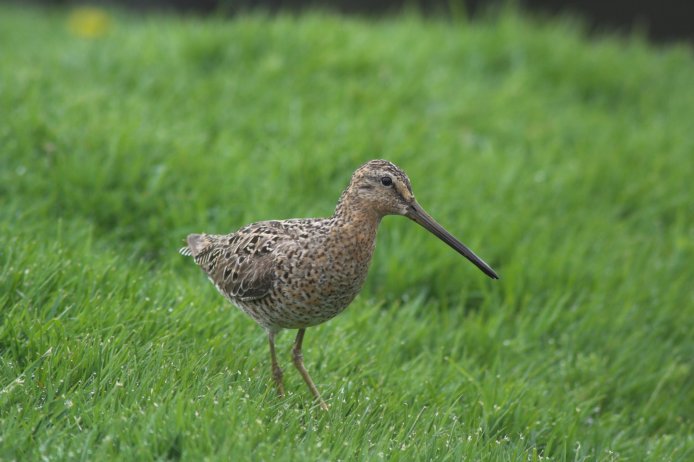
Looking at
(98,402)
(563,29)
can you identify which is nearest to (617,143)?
(563,29)

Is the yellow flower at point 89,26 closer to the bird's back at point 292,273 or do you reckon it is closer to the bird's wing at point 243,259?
the bird's wing at point 243,259

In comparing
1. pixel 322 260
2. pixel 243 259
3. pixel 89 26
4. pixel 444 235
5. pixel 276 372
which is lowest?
pixel 276 372

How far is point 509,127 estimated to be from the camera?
26.6 ft

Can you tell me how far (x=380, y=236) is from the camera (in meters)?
6.45

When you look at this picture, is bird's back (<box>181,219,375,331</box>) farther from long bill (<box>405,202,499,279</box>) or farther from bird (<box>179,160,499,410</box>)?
long bill (<box>405,202,499,279</box>)

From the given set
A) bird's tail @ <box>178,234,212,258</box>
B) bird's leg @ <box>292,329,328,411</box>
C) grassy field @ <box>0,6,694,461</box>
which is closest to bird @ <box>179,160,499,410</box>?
bird's leg @ <box>292,329,328,411</box>

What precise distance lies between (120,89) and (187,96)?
1.87 feet

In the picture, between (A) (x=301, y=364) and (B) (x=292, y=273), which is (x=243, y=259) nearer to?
(B) (x=292, y=273)

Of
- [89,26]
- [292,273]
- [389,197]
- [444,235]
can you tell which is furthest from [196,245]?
[89,26]

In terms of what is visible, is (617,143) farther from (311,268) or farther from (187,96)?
(311,268)

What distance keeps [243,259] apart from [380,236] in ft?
6.20

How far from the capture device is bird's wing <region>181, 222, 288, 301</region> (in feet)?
14.9

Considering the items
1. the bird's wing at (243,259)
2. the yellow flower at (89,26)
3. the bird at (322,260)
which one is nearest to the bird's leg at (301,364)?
the bird at (322,260)

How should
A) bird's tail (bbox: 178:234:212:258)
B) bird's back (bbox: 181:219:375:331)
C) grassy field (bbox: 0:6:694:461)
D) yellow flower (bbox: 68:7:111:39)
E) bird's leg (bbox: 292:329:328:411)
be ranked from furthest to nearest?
yellow flower (bbox: 68:7:111:39) → bird's tail (bbox: 178:234:212:258) → bird's leg (bbox: 292:329:328:411) → bird's back (bbox: 181:219:375:331) → grassy field (bbox: 0:6:694:461)
